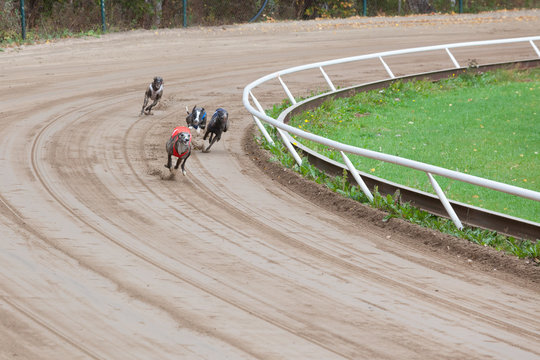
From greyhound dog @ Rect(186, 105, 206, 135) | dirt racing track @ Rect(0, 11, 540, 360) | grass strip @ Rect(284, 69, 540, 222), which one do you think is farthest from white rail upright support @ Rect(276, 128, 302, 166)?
greyhound dog @ Rect(186, 105, 206, 135)

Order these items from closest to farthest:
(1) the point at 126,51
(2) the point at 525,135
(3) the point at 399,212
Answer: (3) the point at 399,212, (2) the point at 525,135, (1) the point at 126,51

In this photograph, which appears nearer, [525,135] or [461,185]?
[461,185]

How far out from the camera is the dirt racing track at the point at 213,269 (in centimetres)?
550

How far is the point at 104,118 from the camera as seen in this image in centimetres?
1469

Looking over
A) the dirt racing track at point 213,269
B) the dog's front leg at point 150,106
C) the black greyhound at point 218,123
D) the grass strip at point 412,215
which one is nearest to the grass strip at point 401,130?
the grass strip at point 412,215

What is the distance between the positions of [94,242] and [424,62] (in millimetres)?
17149

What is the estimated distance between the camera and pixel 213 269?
22.9 ft

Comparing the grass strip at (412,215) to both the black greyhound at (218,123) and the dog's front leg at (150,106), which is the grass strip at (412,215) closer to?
the black greyhound at (218,123)

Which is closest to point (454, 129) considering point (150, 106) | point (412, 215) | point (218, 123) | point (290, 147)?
point (290, 147)

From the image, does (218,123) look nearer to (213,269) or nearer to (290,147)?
(290,147)

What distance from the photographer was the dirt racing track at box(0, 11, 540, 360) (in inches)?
217

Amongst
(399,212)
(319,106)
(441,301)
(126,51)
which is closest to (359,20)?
(126,51)

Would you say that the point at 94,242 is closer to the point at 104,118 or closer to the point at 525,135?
the point at 104,118

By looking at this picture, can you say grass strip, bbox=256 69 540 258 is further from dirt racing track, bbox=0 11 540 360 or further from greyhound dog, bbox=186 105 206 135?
greyhound dog, bbox=186 105 206 135
